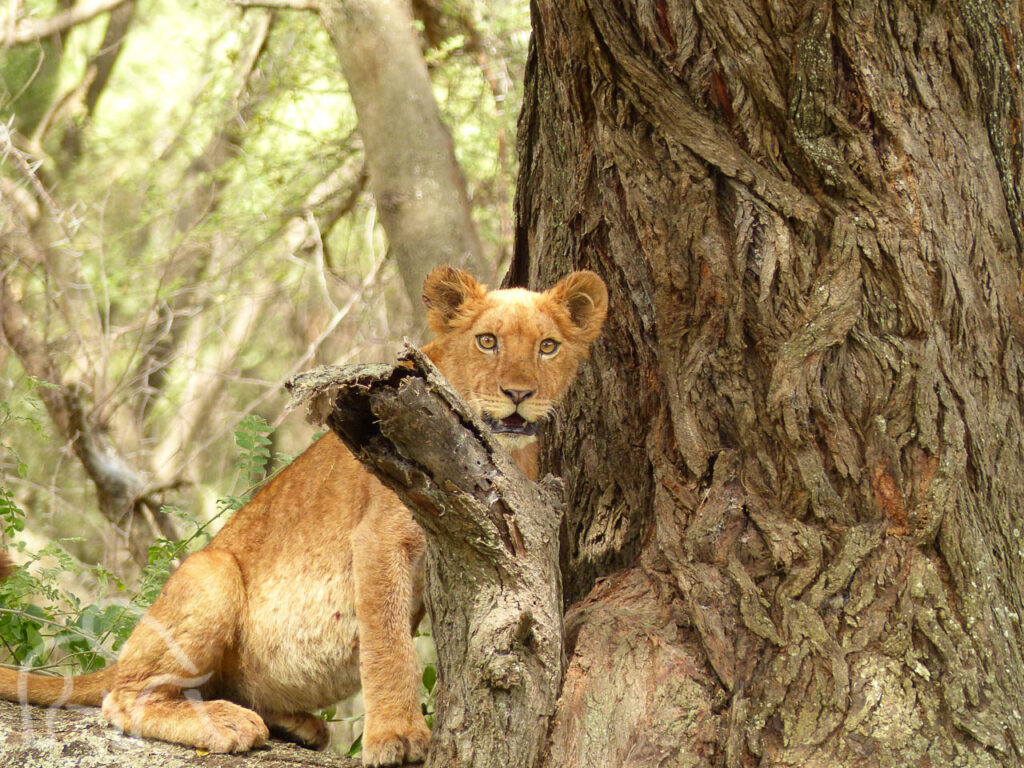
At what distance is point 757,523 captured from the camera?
3262 millimetres

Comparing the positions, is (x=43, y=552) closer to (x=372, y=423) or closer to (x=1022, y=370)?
(x=372, y=423)

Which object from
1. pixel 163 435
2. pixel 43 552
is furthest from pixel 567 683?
pixel 163 435

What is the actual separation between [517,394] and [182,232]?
840cm

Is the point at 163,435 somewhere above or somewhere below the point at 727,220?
below

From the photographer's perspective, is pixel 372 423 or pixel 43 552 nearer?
pixel 372 423

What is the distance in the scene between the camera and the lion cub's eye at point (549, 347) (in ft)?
12.8

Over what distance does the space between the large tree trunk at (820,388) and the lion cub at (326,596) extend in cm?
57

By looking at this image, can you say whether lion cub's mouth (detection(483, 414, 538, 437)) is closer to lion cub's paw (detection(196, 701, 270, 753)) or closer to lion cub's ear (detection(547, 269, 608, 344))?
lion cub's ear (detection(547, 269, 608, 344))

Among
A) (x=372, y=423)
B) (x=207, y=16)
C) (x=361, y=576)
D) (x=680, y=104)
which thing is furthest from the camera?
(x=207, y=16)

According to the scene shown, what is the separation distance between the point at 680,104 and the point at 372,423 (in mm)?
1466

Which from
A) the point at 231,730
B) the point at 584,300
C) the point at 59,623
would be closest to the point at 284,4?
the point at 59,623

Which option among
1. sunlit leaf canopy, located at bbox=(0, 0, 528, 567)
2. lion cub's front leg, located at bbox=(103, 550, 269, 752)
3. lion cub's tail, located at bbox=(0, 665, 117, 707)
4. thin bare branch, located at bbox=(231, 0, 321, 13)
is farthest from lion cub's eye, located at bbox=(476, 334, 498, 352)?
thin bare branch, located at bbox=(231, 0, 321, 13)

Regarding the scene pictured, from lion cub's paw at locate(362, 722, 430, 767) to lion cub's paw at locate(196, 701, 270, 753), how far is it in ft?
1.25

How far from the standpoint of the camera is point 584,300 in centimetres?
380
